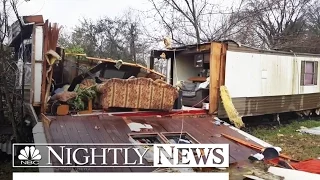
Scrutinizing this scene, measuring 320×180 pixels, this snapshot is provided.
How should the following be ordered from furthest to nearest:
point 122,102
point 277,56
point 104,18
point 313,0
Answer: point 104,18 < point 313,0 < point 277,56 < point 122,102

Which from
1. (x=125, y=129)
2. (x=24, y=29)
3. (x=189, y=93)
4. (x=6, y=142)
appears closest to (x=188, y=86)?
(x=189, y=93)

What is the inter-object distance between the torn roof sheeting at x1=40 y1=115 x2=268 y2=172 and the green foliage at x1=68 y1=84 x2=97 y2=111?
1.40 feet

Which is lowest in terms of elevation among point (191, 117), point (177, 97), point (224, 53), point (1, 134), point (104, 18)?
point (1, 134)

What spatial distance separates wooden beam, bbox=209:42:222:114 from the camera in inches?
268

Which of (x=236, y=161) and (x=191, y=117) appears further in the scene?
(x=191, y=117)

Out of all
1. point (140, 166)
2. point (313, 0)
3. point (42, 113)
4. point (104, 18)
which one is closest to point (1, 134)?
point (42, 113)

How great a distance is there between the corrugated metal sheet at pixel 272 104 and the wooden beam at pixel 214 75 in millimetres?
189

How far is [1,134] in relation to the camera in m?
6.57

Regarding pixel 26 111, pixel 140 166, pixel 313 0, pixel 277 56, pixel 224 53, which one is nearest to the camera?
pixel 140 166

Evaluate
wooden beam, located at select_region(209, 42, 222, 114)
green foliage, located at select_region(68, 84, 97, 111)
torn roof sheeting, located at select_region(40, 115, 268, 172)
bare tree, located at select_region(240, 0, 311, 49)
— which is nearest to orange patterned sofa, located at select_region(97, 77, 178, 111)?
green foliage, located at select_region(68, 84, 97, 111)

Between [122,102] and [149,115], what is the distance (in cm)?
59

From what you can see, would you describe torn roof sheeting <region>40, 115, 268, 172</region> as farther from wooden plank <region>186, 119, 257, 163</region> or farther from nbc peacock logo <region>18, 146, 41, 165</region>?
nbc peacock logo <region>18, 146, 41, 165</region>

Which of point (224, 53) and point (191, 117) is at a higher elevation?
point (224, 53)

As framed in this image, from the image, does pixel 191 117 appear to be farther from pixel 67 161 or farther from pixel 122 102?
pixel 67 161
